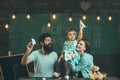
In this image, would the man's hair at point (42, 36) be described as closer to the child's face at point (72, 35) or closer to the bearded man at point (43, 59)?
the bearded man at point (43, 59)

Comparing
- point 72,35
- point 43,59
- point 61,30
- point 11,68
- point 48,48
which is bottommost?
point 11,68

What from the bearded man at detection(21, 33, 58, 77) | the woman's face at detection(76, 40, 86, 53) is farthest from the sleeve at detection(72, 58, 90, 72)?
the bearded man at detection(21, 33, 58, 77)

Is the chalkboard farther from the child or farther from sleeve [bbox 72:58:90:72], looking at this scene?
sleeve [bbox 72:58:90:72]

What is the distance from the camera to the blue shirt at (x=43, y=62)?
22.4 ft

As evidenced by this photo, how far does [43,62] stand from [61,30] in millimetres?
1006

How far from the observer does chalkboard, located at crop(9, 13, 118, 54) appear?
298 inches

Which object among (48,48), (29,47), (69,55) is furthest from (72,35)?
(29,47)

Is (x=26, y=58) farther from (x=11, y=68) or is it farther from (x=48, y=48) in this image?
(x=48, y=48)

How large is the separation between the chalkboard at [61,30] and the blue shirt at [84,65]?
2.16 ft

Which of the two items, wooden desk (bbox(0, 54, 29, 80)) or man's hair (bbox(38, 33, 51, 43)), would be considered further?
man's hair (bbox(38, 33, 51, 43))

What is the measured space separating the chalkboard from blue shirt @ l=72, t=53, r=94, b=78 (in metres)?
0.66

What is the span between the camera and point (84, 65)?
6.86 m

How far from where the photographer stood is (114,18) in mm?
7559

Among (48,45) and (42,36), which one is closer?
(48,45)
